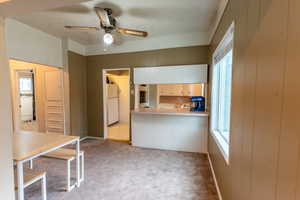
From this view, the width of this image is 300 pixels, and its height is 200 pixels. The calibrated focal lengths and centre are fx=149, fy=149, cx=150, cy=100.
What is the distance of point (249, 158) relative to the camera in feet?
3.41

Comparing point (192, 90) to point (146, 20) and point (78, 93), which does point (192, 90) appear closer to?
point (146, 20)

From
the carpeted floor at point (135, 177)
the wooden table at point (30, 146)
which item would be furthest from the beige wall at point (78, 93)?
the wooden table at point (30, 146)

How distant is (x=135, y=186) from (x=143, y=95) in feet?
10.6

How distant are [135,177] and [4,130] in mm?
1802

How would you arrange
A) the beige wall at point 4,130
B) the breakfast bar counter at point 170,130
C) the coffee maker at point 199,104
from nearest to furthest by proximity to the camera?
the beige wall at point 4,130 < the breakfast bar counter at point 170,130 < the coffee maker at point 199,104

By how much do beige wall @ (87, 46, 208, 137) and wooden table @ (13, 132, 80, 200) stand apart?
2.16 meters

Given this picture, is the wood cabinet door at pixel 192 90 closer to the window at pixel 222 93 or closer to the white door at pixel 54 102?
the window at pixel 222 93

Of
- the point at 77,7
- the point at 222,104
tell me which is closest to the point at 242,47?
the point at 222,104

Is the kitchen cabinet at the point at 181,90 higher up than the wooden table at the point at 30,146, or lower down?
higher up

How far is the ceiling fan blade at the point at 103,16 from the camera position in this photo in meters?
2.08

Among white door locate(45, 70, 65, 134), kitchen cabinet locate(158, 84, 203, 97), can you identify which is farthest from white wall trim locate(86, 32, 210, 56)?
kitchen cabinet locate(158, 84, 203, 97)

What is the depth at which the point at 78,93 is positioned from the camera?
162 inches

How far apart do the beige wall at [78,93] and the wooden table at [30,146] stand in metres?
1.80

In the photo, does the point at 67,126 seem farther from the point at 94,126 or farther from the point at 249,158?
the point at 249,158
